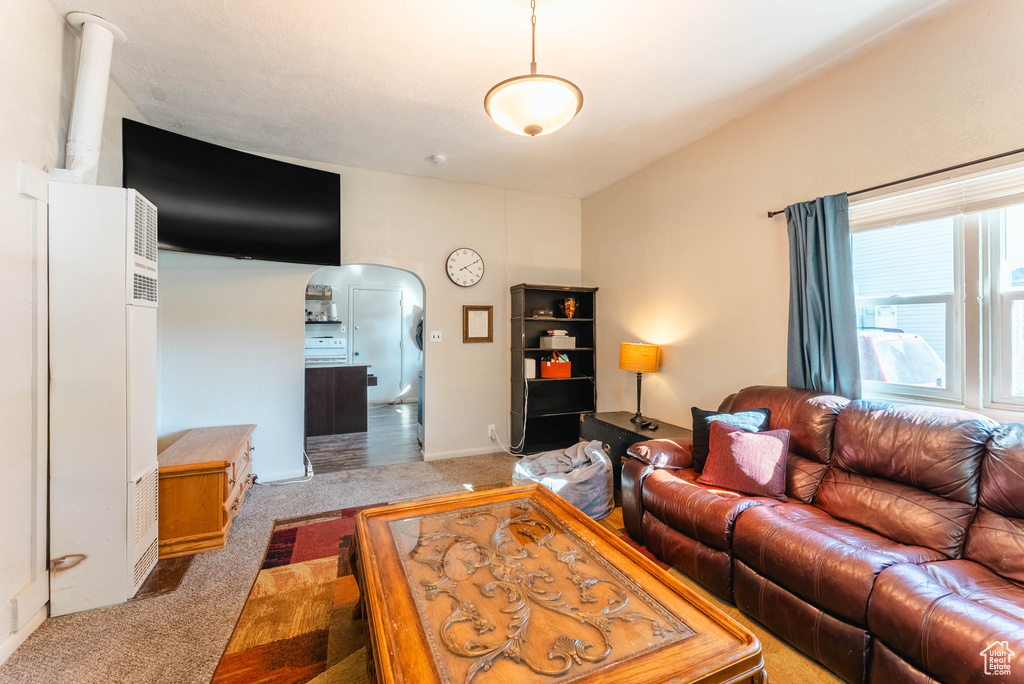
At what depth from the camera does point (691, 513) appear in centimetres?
201

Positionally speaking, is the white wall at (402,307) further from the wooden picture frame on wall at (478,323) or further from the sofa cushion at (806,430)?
the sofa cushion at (806,430)

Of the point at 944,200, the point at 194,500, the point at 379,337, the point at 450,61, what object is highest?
the point at 450,61

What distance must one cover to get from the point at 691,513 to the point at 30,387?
3.00m

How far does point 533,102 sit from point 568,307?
2.97 metres

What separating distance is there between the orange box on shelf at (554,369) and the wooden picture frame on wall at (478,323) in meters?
0.64

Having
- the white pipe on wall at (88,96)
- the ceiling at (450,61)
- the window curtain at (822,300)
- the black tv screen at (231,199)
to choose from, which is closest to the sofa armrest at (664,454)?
the window curtain at (822,300)

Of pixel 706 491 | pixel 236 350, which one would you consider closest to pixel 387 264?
pixel 236 350

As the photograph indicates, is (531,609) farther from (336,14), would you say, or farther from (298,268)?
(298,268)

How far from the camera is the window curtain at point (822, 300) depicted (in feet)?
7.52

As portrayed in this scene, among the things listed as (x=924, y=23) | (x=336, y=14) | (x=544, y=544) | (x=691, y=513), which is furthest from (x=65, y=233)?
(x=924, y=23)

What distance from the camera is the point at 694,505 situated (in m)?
2.02

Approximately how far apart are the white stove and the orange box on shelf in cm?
407

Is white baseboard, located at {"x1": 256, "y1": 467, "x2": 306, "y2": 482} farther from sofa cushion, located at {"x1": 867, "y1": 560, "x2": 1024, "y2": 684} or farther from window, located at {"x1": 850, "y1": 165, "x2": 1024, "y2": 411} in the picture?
window, located at {"x1": 850, "y1": 165, "x2": 1024, "y2": 411}

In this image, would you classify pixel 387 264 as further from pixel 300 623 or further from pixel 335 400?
pixel 300 623
